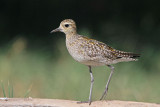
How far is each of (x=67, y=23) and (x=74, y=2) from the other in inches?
292

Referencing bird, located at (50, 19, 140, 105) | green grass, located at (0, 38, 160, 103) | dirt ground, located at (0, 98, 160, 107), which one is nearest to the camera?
dirt ground, located at (0, 98, 160, 107)

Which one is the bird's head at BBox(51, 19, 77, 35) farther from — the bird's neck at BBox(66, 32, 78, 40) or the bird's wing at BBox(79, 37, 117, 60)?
the bird's wing at BBox(79, 37, 117, 60)

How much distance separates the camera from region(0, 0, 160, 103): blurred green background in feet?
28.2

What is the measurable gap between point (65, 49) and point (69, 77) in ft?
4.94

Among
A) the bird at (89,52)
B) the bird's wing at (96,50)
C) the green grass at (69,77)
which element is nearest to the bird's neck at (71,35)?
the bird at (89,52)

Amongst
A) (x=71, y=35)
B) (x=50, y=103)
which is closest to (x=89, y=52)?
(x=71, y=35)

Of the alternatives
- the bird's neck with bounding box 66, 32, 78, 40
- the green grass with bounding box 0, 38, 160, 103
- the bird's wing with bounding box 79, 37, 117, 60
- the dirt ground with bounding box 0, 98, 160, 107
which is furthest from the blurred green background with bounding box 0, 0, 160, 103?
the dirt ground with bounding box 0, 98, 160, 107

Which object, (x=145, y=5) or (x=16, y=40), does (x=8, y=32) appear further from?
(x=145, y=5)

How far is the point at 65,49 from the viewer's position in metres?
10.4

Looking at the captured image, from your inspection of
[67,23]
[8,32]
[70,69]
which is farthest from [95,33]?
[67,23]

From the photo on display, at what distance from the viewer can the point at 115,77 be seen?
29.4 feet

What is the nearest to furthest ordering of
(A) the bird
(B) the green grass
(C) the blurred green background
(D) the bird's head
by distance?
(A) the bird < (D) the bird's head < (B) the green grass < (C) the blurred green background

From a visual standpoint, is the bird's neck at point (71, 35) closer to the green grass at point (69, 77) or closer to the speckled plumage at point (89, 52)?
the speckled plumage at point (89, 52)

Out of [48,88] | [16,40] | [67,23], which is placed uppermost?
[67,23]
